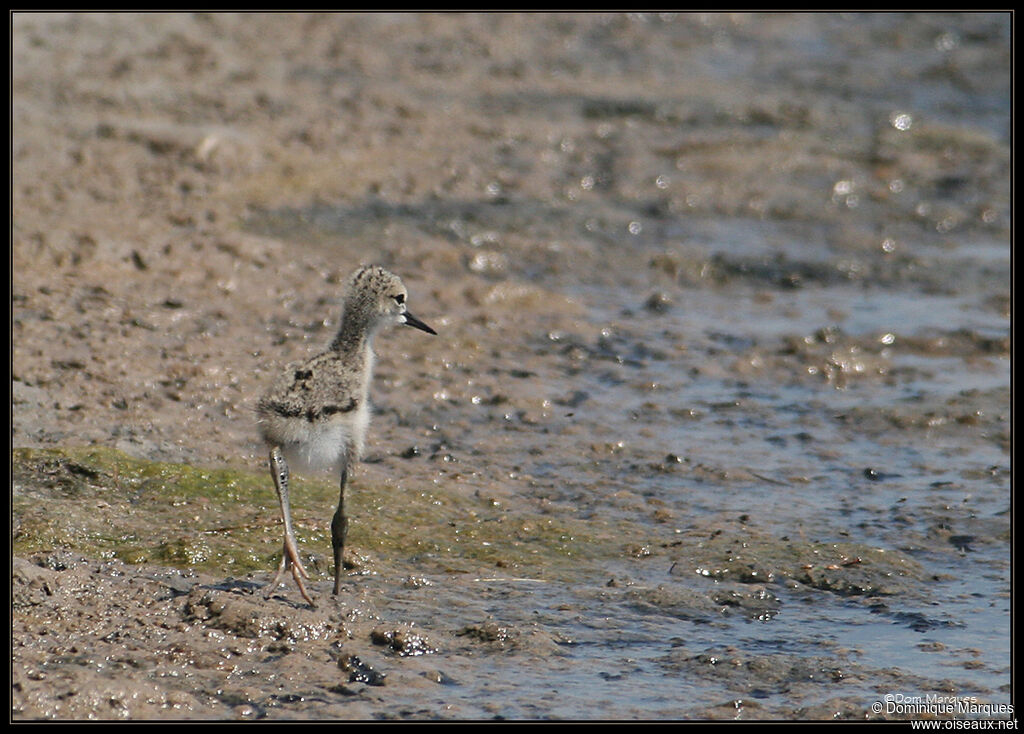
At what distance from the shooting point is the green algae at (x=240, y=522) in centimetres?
479

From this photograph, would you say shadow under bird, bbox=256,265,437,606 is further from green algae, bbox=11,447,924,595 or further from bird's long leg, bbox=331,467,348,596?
green algae, bbox=11,447,924,595

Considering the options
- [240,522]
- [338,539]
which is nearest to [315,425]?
[338,539]

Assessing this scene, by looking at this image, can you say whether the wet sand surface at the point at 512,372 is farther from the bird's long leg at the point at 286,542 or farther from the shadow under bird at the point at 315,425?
the shadow under bird at the point at 315,425

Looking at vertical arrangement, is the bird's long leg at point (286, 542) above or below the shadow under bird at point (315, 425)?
below

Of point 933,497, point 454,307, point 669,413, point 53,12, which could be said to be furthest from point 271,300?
point 53,12

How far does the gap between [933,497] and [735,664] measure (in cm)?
195

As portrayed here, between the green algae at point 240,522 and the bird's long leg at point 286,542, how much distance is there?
235mm

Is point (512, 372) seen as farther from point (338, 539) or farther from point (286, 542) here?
point (286, 542)

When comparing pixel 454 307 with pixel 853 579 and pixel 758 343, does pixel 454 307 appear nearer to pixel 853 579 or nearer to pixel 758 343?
pixel 758 343

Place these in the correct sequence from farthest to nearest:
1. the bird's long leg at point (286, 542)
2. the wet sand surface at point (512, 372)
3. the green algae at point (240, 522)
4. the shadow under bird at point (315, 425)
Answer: the green algae at point (240, 522)
the shadow under bird at point (315, 425)
the bird's long leg at point (286, 542)
the wet sand surface at point (512, 372)

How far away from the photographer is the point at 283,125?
31.6ft

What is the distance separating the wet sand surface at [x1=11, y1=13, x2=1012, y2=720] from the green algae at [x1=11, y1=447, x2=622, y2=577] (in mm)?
18

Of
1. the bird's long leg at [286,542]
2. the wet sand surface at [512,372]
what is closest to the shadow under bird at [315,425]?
the bird's long leg at [286,542]

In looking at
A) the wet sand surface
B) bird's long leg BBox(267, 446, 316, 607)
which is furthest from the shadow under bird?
the wet sand surface
